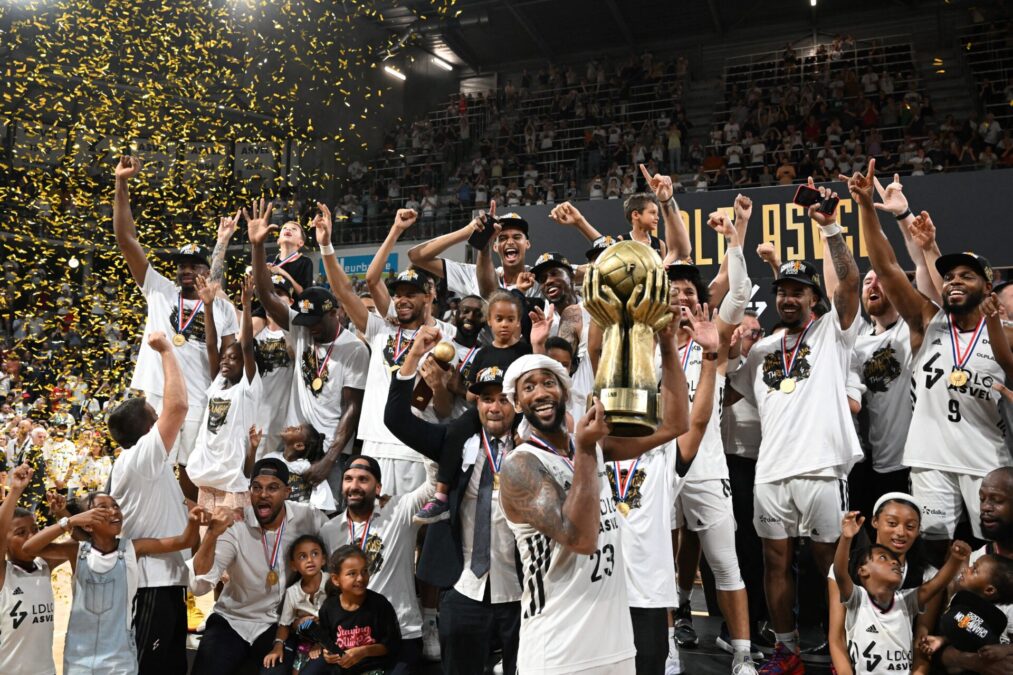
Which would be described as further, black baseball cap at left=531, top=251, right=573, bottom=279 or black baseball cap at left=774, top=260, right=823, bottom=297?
black baseball cap at left=531, top=251, right=573, bottom=279

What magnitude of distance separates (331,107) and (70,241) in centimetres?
1123

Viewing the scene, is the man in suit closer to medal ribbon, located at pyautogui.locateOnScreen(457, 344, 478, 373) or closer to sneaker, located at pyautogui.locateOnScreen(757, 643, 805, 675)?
medal ribbon, located at pyautogui.locateOnScreen(457, 344, 478, 373)

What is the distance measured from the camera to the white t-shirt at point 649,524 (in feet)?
14.3

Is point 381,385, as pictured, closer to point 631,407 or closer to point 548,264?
point 548,264

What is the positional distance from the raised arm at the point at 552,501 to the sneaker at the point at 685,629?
2996 millimetres

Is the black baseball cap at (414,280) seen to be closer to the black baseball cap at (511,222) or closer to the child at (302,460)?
the black baseball cap at (511,222)

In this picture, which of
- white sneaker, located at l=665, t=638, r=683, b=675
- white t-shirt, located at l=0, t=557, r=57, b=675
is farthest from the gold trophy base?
white t-shirt, located at l=0, t=557, r=57, b=675

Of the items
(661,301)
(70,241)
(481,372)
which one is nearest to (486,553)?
(481,372)

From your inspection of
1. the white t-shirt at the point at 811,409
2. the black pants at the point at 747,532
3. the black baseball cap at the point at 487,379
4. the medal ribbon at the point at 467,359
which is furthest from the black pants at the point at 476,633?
the black pants at the point at 747,532

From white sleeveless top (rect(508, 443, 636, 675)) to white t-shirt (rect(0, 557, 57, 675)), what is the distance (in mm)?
3449

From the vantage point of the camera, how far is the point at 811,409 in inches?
205

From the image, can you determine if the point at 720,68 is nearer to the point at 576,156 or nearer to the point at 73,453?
the point at 576,156

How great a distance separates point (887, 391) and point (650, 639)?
2.45 metres

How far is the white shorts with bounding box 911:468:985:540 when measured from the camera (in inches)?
193
